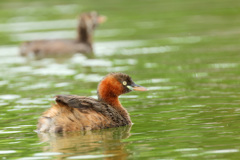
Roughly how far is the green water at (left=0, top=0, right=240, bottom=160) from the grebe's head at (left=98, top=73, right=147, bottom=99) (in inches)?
23.8

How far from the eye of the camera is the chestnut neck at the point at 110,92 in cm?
1202

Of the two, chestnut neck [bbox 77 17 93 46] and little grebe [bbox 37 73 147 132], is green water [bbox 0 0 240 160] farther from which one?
chestnut neck [bbox 77 17 93 46]

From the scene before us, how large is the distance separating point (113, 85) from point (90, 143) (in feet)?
6.05

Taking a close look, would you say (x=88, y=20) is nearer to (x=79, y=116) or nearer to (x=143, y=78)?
(x=143, y=78)

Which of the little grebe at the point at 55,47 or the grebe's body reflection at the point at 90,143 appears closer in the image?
the grebe's body reflection at the point at 90,143

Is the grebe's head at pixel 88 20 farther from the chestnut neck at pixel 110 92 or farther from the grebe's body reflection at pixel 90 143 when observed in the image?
the grebe's body reflection at pixel 90 143

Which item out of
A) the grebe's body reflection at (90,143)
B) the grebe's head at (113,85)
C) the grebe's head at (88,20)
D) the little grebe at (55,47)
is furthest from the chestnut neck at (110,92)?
the grebe's head at (88,20)

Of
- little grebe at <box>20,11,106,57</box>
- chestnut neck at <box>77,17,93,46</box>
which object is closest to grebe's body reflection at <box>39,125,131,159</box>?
little grebe at <box>20,11,106,57</box>

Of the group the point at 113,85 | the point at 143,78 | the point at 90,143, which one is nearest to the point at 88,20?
the point at 143,78

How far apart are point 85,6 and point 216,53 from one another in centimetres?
1476

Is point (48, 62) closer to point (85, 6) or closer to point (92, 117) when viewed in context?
point (92, 117)

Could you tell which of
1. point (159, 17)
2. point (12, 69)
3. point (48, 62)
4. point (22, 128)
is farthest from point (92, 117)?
point (159, 17)

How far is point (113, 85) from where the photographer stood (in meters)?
12.1

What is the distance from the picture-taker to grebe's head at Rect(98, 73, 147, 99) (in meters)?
A: 12.0
